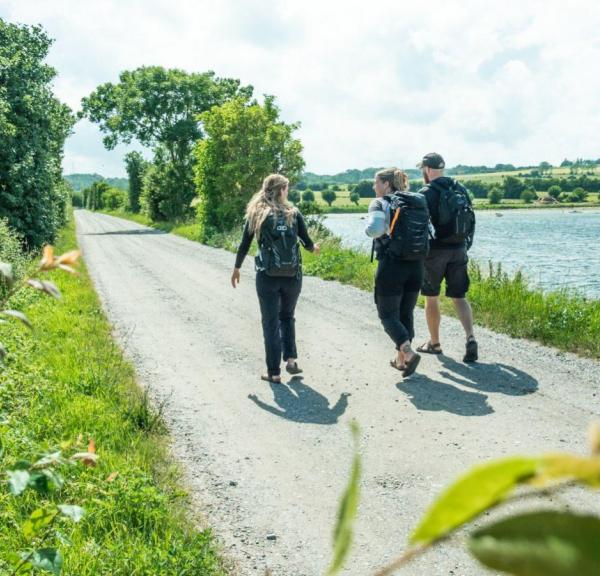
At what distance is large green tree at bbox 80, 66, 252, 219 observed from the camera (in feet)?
137

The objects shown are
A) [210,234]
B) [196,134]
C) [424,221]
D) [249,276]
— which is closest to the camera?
[424,221]

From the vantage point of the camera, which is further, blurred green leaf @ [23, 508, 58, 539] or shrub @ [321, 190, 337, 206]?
shrub @ [321, 190, 337, 206]

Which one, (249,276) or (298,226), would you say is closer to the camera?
(298,226)

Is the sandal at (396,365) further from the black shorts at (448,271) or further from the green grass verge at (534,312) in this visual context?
the green grass verge at (534,312)

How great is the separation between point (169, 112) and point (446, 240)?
127ft

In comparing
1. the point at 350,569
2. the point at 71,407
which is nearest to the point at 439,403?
the point at 350,569

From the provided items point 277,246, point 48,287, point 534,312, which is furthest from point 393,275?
point 48,287

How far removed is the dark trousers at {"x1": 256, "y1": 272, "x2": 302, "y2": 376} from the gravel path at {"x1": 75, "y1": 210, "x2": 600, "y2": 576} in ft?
1.16

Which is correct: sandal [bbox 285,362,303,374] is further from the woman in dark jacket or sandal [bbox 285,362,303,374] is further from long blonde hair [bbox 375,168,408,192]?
long blonde hair [bbox 375,168,408,192]

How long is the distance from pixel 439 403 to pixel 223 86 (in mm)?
40787

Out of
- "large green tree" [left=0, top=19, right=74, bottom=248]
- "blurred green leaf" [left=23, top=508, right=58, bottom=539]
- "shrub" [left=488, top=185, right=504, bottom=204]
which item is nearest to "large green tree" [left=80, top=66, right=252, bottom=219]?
"large green tree" [left=0, top=19, right=74, bottom=248]

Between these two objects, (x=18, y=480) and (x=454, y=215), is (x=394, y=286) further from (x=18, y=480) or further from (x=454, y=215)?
(x=18, y=480)

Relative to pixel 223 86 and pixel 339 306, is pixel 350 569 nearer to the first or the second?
pixel 339 306

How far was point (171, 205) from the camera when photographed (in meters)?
42.9
